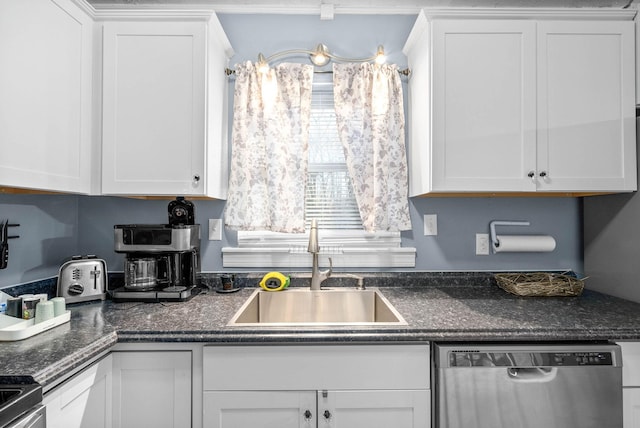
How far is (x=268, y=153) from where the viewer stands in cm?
186

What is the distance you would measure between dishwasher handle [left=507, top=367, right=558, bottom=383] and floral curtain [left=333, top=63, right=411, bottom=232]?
0.84 metres

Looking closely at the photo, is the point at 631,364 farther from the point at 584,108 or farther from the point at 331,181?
the point at 331,181

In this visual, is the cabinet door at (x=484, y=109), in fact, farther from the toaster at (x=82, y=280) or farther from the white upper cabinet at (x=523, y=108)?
the toaster at (x=82, y=280)

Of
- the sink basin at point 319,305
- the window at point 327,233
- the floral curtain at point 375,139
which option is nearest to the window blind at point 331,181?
the window at point 327,233

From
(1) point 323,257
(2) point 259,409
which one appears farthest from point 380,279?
(2) point 259,409

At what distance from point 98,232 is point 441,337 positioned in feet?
6.08

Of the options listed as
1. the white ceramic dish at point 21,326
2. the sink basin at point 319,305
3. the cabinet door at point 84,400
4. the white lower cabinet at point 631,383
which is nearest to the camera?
the cabinet door at point 84,400

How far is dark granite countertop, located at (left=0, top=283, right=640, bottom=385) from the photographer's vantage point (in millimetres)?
1078

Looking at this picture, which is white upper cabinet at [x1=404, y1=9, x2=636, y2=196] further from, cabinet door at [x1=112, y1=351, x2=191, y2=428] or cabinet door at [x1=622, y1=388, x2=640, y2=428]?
cabinet door at [x1=112, y1=351, x2=191, y2=428]

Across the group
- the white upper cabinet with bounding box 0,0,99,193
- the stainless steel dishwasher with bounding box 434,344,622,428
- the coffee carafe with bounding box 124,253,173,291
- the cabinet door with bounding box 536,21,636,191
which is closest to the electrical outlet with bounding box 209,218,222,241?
the coffee carafe with bounding box 124,253,173,291

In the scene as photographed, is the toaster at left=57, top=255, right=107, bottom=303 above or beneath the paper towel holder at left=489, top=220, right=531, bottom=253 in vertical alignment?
beneath

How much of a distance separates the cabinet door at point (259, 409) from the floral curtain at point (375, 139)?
926 millimetres

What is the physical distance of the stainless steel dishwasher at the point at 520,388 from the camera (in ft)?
4.06

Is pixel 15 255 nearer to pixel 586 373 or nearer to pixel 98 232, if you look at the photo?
pixel 98 232
